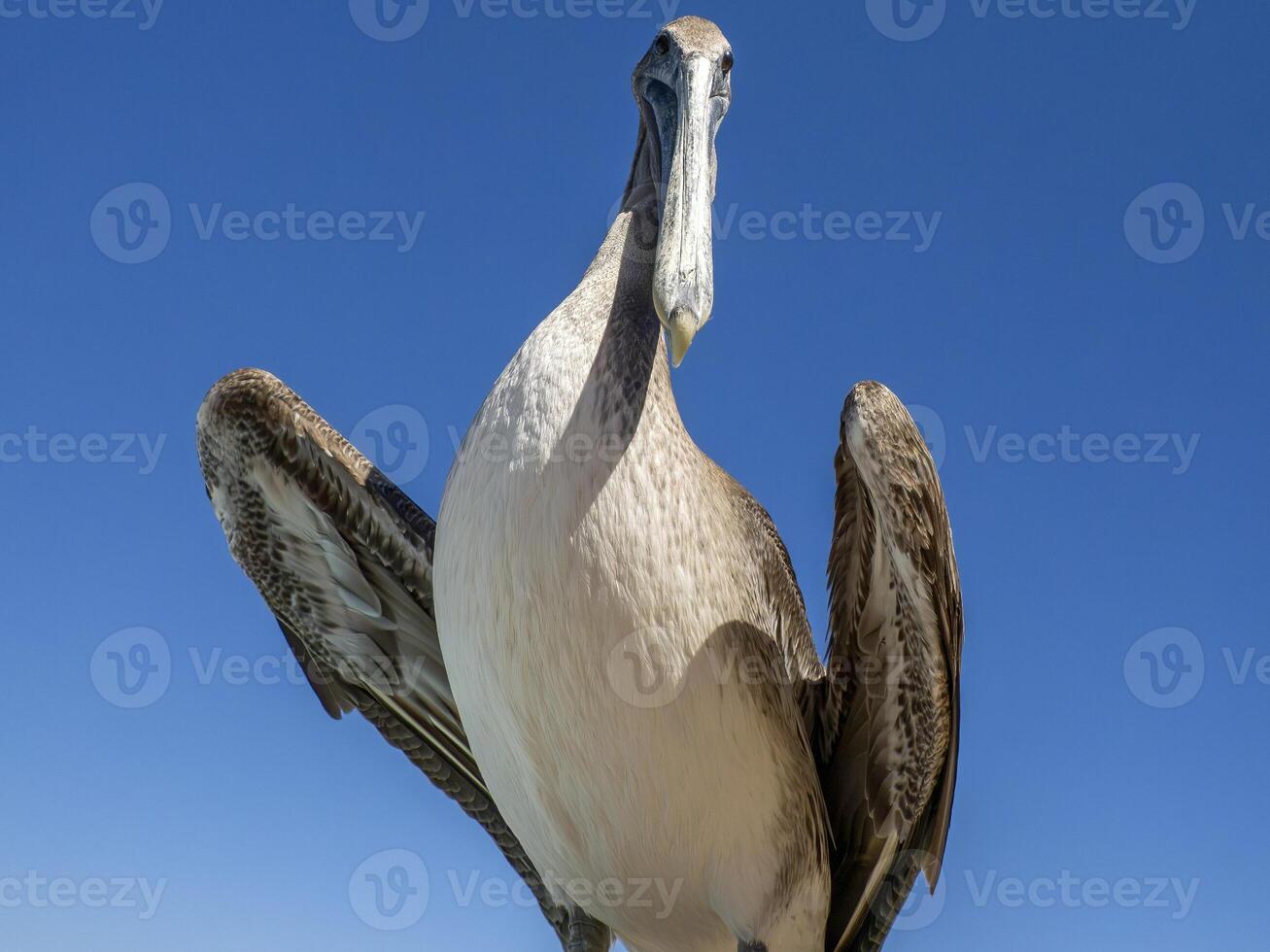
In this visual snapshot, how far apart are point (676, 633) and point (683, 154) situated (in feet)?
5.20

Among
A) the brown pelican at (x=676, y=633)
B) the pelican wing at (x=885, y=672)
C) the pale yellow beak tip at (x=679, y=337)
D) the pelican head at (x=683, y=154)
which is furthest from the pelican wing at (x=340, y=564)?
the pale yellow beak tip at (x=679, y=337)

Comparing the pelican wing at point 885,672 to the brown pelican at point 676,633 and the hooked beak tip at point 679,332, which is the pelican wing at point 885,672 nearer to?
the brown pelican at point 676,633

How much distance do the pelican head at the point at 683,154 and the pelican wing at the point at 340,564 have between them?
1698 millimetres

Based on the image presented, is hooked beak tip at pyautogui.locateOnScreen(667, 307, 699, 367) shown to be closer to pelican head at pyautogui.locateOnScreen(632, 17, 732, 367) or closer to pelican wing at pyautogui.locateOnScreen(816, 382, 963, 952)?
pelican head at pyautogui.locateOnScreen(632, 17, 732, 367)

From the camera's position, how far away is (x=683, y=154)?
4188 mm

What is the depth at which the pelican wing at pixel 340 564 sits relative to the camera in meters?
5.18

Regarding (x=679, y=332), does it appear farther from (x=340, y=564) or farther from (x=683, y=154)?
(x=340, y=564)

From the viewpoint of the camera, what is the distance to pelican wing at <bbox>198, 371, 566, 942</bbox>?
5180 millimetres

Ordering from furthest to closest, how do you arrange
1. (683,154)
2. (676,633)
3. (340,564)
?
(340,564)
(683,154)
(676,633)

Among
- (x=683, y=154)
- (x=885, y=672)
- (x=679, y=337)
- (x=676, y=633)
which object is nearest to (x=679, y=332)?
(x=679, y=337)

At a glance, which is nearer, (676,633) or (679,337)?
(679,337)

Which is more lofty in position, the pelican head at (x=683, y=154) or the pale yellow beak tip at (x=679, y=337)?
the pelican head at (x=683, y=154)

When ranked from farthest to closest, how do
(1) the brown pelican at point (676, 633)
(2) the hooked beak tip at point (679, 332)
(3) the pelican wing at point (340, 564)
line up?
(3) the pelican wing at point (340, 564) < (1) the brown pelican at point (676, 633) < (2) the hooked beak tip at point (679, 332)

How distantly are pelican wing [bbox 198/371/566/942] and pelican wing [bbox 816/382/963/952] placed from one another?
123 cm
